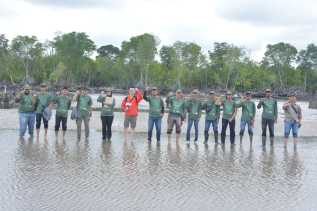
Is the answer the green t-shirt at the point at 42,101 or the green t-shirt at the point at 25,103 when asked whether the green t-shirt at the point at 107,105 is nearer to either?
the green t-shirt at the point at 42,101

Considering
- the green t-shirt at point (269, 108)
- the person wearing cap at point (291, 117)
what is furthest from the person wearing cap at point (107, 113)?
the person wearing cap at point (291, 117)

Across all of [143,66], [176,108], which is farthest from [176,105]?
[143,66]

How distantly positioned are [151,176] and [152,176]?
0.02 meters

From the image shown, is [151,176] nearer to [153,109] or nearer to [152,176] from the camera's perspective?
[152,176]

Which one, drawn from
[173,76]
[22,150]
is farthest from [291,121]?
[173,76]

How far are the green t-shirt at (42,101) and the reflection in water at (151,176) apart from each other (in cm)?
186

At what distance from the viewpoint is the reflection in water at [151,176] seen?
9531mm

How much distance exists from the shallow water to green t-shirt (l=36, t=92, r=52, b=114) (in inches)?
65.9

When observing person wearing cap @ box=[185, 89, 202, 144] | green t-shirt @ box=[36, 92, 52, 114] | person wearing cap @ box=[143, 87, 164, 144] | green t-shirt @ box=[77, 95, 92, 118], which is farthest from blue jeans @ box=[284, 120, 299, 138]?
green t-shirt @ box=[36, 92, 52, 114]

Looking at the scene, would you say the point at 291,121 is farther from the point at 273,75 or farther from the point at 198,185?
the point at 273,75

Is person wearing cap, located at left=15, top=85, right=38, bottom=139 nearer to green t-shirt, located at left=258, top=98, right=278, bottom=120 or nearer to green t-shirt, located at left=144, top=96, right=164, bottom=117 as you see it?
green t-shirt, located at left=144, top=96, right=164, bottom=117

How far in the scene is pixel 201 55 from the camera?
13962 cm

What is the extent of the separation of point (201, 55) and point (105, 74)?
80.6 ft

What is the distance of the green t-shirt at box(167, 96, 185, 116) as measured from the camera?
19.2 m
